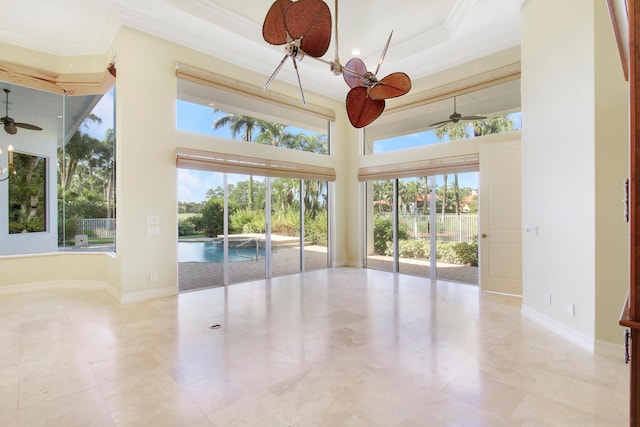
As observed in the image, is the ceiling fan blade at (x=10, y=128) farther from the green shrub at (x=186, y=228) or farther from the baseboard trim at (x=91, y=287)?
the green shrub at (x=186, y=228)

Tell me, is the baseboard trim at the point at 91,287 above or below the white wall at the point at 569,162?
below

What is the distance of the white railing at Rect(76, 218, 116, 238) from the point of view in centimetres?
555

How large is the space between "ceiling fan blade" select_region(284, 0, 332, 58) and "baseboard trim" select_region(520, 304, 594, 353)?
3739 mm

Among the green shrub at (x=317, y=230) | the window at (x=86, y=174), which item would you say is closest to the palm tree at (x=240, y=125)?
the green shrub at (x=317, y=230)

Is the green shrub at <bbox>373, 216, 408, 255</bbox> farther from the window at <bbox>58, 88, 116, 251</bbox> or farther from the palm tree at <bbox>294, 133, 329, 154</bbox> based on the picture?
the window at <bbox>58, 88, 116, 251</bbox>

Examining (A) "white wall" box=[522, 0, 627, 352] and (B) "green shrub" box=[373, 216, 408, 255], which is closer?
(A) "white wall" box=[522, 0, 627, 352]

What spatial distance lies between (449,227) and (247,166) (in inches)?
158

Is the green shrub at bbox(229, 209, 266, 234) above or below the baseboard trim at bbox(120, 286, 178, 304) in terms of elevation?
above

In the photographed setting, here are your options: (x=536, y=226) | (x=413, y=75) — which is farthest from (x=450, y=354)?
(x=413, y=75)

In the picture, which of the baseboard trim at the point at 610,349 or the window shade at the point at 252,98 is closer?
the baseboard trim at the point at 610,349

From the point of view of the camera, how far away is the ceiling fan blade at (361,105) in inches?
134

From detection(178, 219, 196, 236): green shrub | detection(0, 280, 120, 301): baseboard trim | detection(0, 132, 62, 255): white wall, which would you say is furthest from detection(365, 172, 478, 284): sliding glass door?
detection(0, 132, 62, 255): white wall

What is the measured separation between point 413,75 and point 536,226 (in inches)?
151

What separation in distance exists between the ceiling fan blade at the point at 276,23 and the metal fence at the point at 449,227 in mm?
4634
